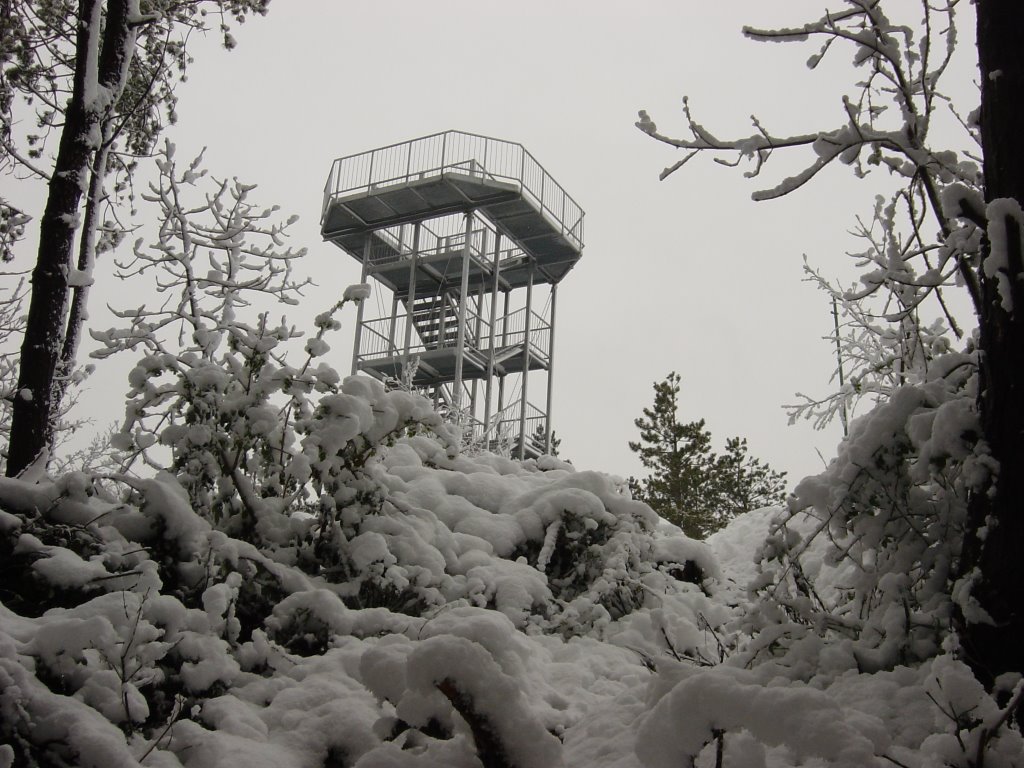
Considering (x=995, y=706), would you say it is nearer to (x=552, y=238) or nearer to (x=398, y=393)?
(x=398, y=393)

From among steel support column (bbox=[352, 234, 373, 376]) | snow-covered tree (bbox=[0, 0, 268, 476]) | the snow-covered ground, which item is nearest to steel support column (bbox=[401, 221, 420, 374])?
steel support column (bbox=[352, 234, 373, 376])

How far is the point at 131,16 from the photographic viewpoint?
5215mm

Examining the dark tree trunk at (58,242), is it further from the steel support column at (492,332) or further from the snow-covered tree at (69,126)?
the steel support column at (492,332)

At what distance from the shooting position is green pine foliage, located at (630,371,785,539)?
83.4 ft

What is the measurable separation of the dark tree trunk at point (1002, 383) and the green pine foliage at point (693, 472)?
22.3 m

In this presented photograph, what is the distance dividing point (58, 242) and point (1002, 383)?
4.60 metres

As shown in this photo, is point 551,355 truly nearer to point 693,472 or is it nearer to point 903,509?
point 693,472

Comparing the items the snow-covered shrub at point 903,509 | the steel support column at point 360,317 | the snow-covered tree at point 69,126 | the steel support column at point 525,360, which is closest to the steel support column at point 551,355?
the steel support column at point 525,360

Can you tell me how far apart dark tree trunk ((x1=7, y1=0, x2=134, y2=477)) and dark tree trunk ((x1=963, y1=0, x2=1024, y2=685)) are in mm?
4182

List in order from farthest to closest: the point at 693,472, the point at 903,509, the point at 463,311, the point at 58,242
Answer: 1. the point at 693,472
2. the point at 463,311
3. the point at 58,242
4. the point at 903,509

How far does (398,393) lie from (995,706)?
2974mm

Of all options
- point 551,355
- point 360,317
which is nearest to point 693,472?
point 551,355

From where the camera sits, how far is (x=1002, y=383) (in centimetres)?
218

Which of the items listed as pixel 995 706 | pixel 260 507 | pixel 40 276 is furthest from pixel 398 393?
pixel 995 706
